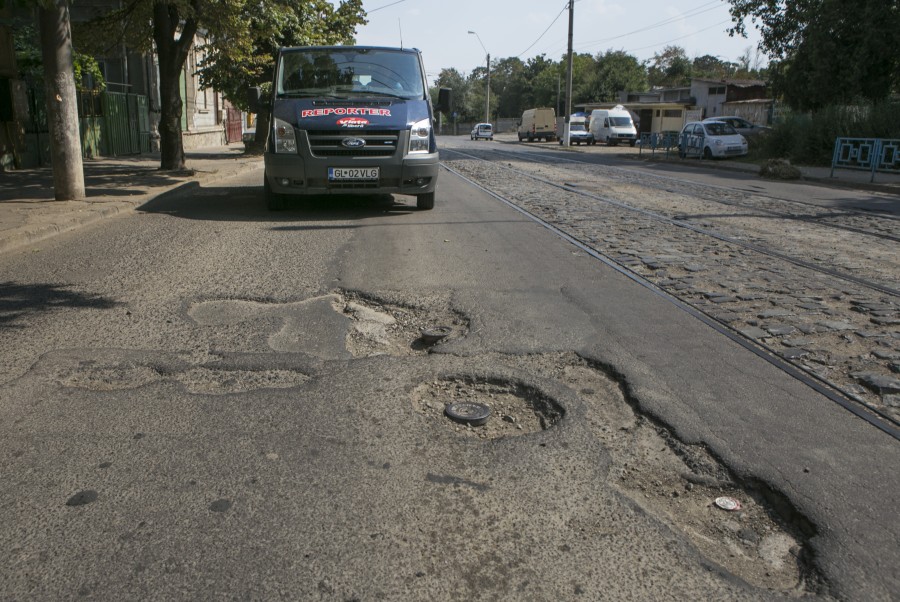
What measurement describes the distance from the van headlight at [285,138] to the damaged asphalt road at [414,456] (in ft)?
13.9

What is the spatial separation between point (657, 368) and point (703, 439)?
93 centimetres

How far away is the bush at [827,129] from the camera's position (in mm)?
22875

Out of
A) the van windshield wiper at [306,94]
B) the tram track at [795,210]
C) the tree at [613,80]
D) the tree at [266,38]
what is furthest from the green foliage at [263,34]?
the tree at [613,80]

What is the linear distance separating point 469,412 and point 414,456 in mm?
521

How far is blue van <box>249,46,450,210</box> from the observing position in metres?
9.57

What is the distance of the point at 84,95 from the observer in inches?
792

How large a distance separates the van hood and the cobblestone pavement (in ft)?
8.10

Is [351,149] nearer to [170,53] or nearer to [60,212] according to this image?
[60,212]

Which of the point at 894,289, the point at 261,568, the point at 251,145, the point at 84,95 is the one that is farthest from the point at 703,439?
the point at 251,145

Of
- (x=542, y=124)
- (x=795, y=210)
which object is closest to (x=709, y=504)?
(x=795, y=210)

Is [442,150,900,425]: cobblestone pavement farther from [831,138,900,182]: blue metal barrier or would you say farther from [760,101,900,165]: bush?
[760,101,900,165]: bush

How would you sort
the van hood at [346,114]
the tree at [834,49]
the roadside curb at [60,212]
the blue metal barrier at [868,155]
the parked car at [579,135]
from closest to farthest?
the roadside curb at [60,212] < the van hood at [346,114] < the blue metal barrier at [868,155] < the tree at [834,49] < the parked car at [579,135]

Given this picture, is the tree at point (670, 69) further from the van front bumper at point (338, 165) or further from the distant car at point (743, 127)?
the van front bumper at point (338, 165)

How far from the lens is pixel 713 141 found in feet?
93.4
